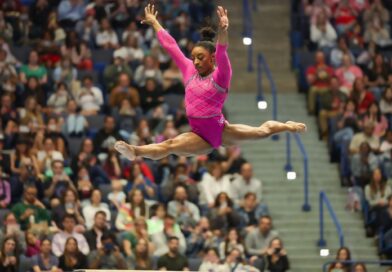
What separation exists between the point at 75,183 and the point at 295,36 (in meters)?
5.72

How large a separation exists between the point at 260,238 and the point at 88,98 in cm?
373

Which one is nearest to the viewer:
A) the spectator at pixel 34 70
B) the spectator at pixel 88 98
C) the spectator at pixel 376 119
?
the spectator at pixel 88 98

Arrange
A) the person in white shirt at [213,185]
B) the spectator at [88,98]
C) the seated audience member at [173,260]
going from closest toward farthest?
the seated audience member at [173,260], the person in white shirt at [213,185], the spectator at [88,98]

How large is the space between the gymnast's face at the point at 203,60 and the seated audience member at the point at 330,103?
847 centimetres

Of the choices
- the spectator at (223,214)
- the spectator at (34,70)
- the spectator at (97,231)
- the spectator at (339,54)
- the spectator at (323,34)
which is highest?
the spectator at (323,34)

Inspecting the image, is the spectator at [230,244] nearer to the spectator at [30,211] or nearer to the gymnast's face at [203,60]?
the spectator at [30,211]

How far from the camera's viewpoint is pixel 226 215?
18953 mm

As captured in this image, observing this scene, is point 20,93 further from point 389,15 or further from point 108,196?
point 389,15

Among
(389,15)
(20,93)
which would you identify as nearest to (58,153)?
(20,93)

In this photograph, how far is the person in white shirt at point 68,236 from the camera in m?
18.1

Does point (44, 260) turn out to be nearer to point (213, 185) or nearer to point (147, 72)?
point (213, 185)

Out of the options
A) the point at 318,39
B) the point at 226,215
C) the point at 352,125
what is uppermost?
the point at 318,39

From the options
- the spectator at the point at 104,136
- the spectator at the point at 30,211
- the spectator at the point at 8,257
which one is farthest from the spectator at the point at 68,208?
the spectator at the point at 104,136

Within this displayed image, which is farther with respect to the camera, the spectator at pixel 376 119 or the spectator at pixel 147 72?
the spectator at pixel 147 72
